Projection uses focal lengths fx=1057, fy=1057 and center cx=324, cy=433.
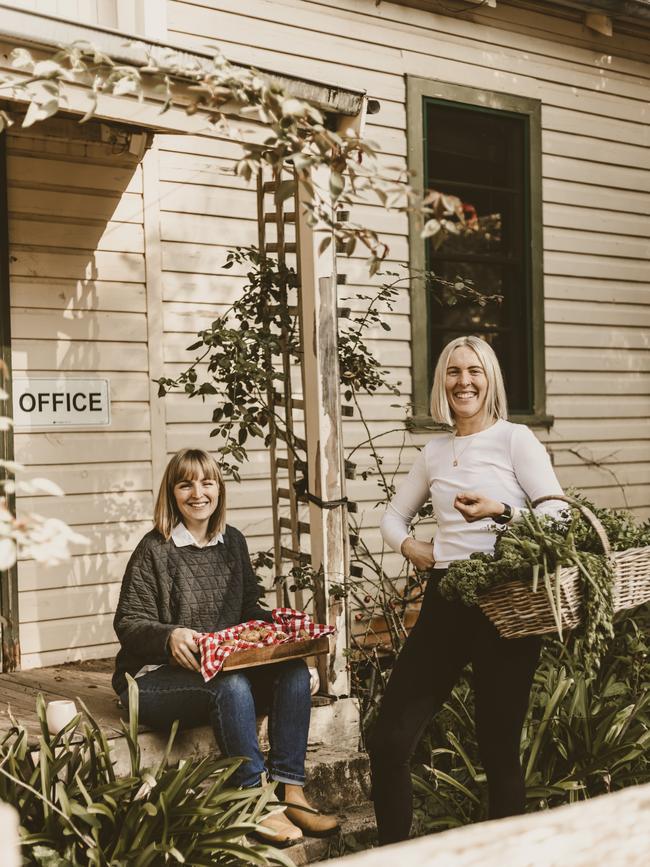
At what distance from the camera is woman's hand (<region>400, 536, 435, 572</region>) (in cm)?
354

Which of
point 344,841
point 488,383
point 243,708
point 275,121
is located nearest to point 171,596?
point 243,708

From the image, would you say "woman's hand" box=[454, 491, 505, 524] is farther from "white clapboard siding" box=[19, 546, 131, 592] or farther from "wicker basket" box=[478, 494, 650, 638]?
"white clapboard siding" box=[19, 546, 131, 592]

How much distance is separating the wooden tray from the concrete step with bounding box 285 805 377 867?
0.66 m

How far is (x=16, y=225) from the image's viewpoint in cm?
528

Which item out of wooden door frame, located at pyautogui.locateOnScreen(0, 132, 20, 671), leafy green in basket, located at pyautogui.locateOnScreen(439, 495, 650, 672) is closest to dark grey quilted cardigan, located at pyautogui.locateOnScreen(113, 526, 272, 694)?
leafy green in basket, located at pyautogui.locateOnScreen(439, 495, 650, 672)

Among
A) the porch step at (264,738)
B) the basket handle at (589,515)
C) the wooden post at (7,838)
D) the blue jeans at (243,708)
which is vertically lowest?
the porch step at (264,738)

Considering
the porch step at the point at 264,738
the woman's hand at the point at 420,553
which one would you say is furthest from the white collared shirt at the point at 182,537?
the woman's hand at the point at 420,553

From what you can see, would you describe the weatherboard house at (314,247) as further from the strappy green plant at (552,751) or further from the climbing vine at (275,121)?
the climbing vine at (275,121)

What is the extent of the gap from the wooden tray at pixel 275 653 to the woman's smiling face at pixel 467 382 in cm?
110

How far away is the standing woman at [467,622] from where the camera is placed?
3320 millimetres

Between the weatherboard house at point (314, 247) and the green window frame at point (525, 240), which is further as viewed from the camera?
the green window frame at point (525, 240)

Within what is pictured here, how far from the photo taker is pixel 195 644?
3756 mm

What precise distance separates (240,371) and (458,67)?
3.42 meters

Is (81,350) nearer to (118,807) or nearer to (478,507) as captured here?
(118,807)
